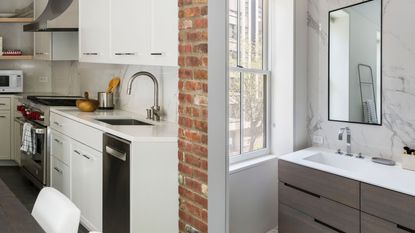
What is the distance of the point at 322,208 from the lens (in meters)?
3.09

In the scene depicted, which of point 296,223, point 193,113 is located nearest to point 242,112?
point 193,113

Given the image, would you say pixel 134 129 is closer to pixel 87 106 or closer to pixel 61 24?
pixel 87 106

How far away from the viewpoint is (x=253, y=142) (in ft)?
12.9

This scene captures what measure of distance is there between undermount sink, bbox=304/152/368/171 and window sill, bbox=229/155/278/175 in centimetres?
46

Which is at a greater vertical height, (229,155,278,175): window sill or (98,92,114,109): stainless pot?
(98,92,114,109): stainless pot

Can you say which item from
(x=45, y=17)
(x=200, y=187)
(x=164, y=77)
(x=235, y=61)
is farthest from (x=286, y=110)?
(x=45, y=17)

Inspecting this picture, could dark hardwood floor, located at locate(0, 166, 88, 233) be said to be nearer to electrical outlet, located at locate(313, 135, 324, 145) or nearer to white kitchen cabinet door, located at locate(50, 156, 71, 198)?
white kitchen cabinet door, located at locate(50, 156, 71, 198)

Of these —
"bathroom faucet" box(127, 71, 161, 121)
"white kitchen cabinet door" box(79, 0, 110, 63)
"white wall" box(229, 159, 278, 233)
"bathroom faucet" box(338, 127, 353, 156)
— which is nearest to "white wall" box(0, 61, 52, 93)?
"white kitchen cabinet door" box(79, 0, 110, 63)

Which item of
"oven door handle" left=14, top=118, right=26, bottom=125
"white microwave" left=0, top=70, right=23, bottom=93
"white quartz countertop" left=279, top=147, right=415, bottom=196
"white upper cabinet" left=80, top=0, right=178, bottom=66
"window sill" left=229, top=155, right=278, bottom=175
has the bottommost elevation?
"window sill" left=229, top=155, right=278, bottom=175

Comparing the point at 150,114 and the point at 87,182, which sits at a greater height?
the point at 150,114

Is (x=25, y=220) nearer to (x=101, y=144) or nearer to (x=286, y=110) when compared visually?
(x=101, y=144)

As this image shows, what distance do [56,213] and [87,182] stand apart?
2103mm

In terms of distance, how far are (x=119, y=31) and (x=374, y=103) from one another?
2314 mm

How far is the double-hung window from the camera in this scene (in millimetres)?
3590
